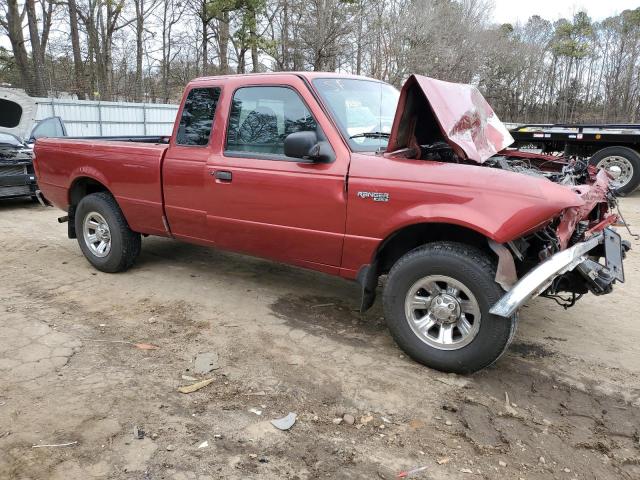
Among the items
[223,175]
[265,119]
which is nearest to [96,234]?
[223,175]

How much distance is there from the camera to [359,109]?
4.16m

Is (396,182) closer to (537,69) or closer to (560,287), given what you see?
(560,287)

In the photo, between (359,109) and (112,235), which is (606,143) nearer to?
(359,109)

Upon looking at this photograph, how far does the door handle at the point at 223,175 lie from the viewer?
14.0 feet

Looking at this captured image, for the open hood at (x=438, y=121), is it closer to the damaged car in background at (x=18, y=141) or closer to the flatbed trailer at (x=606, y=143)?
the damaged car in background at (x=18, y=141)

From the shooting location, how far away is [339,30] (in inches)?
905

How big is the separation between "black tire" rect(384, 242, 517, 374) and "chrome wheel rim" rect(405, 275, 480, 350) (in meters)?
0.03

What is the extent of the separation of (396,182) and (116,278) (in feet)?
11.0

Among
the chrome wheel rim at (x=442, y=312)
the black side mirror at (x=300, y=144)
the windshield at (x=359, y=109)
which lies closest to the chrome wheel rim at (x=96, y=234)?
the black side mirror at (x=300, y=144)

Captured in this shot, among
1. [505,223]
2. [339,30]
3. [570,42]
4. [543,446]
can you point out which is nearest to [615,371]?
[543,446]

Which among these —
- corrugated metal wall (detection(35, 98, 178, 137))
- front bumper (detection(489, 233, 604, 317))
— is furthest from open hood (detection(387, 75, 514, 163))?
corrugated metal wall (detection(35, 98, 178, 137))

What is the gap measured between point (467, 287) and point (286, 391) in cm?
131

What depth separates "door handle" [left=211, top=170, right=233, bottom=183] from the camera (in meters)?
4.28

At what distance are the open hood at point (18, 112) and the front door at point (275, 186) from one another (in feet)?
30.0
